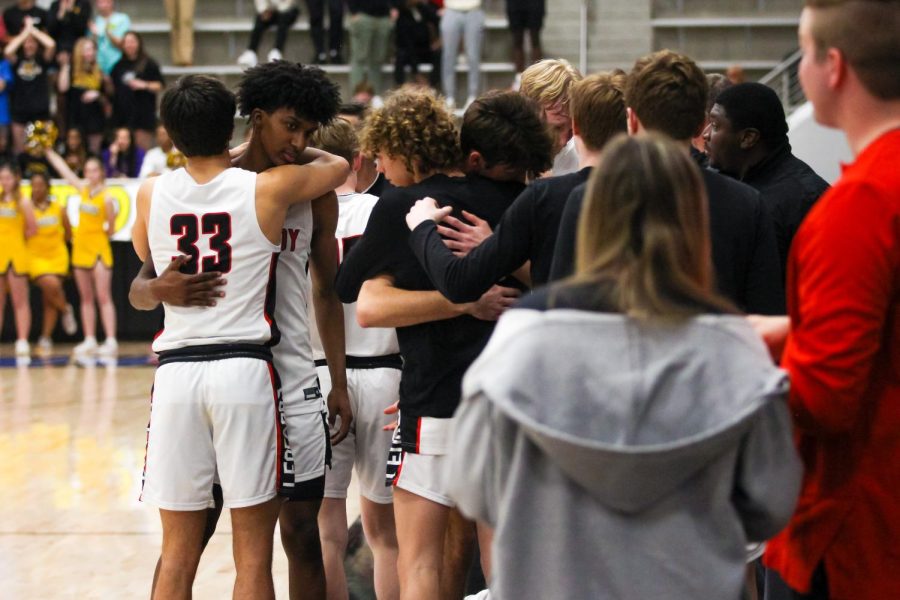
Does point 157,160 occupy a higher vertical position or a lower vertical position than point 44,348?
higher

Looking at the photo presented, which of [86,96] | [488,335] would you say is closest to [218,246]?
[488,335]

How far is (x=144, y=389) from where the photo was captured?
9352 mm

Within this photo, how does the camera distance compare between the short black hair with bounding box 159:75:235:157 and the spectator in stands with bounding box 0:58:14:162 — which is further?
the spectator in stands with bounding box 0:58:14:162

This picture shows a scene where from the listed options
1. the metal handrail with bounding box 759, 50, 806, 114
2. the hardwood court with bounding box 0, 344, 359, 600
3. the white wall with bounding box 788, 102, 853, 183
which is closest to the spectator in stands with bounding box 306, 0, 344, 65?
the metal handrail with bounding box 759, 50, 806, 114

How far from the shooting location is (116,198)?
1184 cm

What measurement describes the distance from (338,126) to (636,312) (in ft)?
7.53

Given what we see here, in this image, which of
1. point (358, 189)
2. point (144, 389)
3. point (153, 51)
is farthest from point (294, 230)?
point (153, 51)

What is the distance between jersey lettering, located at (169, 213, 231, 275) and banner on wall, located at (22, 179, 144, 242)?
9002 millimetres

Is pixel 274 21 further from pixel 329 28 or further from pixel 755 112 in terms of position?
pixel 755 112

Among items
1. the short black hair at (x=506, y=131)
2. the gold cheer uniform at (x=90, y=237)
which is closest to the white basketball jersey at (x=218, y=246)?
the short black hair at (x=506, y=131)

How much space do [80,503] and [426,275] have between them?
135 inches

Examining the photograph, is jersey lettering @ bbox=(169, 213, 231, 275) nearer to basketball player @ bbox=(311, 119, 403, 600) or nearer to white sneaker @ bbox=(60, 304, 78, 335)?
basketball player @ bbox=(311, 119, 403, 600)

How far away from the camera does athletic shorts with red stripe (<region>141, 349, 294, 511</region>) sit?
2971mm

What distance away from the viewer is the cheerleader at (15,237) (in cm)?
1145
